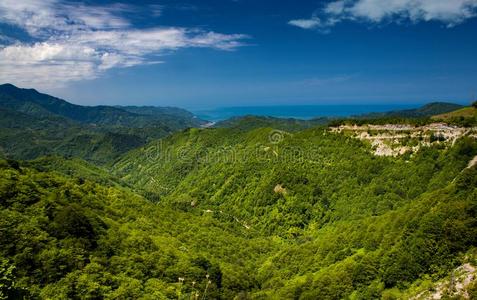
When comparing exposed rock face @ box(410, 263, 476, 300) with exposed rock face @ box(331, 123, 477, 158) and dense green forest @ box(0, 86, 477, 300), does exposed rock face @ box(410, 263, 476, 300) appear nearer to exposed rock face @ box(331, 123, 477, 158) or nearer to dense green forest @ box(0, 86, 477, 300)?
dense green forest @ box(0, 86, 477, 300)

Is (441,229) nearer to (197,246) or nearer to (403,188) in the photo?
(197,246)

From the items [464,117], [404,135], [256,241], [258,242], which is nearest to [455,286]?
[258,242]

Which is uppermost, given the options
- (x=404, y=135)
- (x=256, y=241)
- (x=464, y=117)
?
(x=464, y=117)

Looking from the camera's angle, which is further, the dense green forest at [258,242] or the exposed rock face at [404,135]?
the exposed rock face at [404,135]

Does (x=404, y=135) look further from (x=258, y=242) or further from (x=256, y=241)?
(x=256, y=241)

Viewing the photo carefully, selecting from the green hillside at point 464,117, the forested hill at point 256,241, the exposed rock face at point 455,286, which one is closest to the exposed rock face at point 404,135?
the green hillside at point 464,117

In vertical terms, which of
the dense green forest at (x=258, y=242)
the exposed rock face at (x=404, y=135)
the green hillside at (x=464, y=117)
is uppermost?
the green hillside at (x=464, y=117)

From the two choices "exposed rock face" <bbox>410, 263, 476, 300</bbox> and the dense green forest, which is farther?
the dense green forest

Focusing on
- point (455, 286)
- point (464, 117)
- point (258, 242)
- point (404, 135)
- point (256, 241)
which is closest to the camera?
point (455, 286)

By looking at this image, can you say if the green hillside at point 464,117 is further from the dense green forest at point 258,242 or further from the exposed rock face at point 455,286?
the exposed rock face at point 455,286

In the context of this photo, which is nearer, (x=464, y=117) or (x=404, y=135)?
(x=464, y=117)

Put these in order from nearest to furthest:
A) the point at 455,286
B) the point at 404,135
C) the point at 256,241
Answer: the point at 455,286, the point at 256,241, the point at 404,135

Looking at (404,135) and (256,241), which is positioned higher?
(404,135)

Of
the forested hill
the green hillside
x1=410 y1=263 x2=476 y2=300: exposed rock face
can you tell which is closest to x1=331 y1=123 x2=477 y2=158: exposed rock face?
the green hillside
